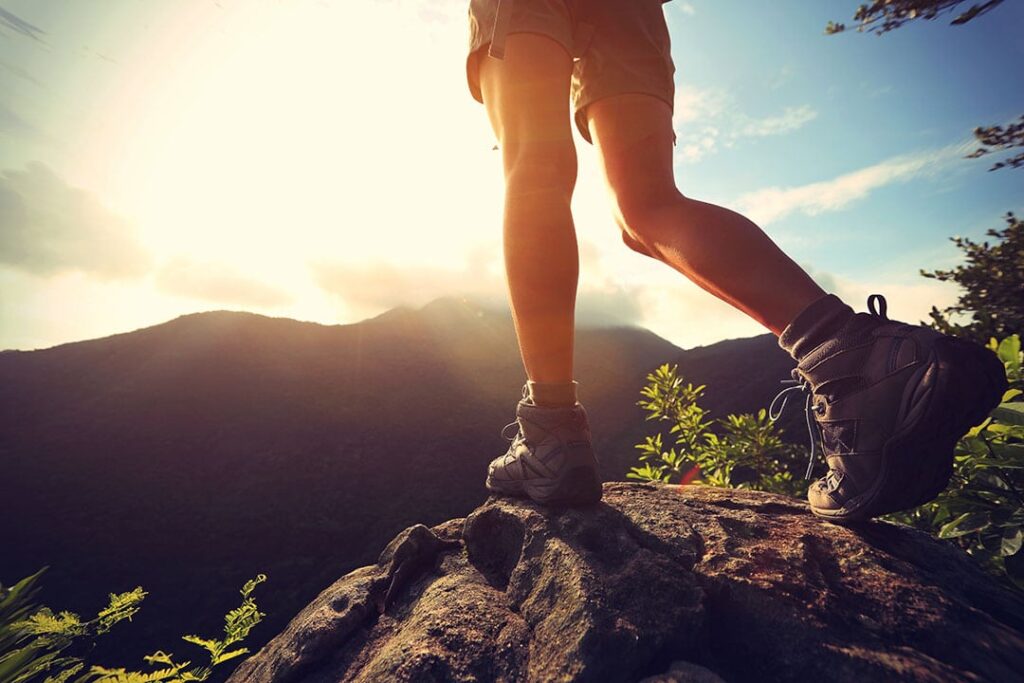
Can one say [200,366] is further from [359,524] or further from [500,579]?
[500,579]

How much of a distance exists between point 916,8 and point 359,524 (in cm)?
1000

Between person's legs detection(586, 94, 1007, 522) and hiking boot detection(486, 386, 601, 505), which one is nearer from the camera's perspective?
person's legs detection(586, 94, 1007, 522)

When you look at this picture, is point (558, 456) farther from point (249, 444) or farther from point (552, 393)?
point (249, 444)

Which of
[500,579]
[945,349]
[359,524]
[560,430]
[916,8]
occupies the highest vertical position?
[916,8]

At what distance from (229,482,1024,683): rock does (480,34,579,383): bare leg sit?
0.51 metres

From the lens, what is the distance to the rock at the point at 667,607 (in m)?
0.90

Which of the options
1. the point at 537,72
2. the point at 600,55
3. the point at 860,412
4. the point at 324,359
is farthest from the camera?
the point at 324,359

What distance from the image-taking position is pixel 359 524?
9242mm

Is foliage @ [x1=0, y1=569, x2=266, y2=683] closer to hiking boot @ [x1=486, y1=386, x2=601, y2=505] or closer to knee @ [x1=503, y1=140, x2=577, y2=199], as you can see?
hiking boot @ [x1=486, y1=386, x2=601, y2=505]

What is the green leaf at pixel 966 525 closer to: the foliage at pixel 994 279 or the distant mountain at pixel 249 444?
the foliage at pixel 994 279

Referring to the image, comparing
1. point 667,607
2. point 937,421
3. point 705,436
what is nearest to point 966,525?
point 937,421

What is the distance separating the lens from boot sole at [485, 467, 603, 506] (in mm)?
1396

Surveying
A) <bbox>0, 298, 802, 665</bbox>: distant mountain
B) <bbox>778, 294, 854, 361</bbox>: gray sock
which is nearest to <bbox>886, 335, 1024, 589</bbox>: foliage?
<bbox>778, 294, 854, 361</bbox>: gray sock

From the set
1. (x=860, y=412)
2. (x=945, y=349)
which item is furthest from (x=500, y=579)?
(x=945, y=349)
